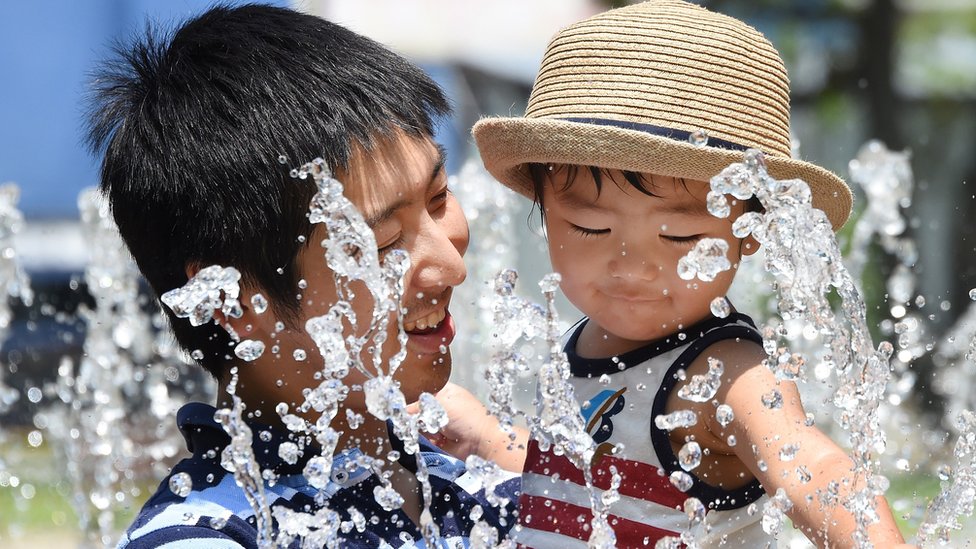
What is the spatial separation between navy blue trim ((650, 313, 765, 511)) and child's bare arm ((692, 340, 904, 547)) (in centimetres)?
1

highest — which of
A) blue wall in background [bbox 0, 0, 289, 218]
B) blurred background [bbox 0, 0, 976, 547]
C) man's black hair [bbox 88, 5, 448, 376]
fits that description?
blue wall in background [bbox 0, 0, 289, 218]

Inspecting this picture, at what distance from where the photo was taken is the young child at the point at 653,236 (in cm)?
172

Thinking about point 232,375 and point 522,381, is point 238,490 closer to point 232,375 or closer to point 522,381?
A: point 232,375

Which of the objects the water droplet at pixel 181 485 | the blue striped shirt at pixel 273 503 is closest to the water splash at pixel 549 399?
the blue striped shirt at pixel 273 503

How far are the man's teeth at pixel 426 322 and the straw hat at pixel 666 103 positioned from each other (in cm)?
31

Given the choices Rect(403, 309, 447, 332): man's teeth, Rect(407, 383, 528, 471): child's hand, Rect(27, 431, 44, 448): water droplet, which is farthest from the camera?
Rect(27, 431, 44, 448): water droplet

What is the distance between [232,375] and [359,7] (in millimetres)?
4574

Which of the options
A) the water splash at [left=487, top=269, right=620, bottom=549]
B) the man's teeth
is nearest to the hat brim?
the water splash at [left=487, top=269, right=620, bottom=549]

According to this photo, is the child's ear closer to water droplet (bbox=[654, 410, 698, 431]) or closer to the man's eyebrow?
water droplet (bbox=[654, 410, 698, 431])

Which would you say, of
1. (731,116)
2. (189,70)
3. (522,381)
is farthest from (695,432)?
(522,381)

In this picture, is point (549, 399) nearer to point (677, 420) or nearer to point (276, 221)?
point (677, 420)

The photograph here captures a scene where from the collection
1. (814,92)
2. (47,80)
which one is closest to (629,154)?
(47,80)

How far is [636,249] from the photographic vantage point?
69.6 inches

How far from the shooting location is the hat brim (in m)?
1.71
